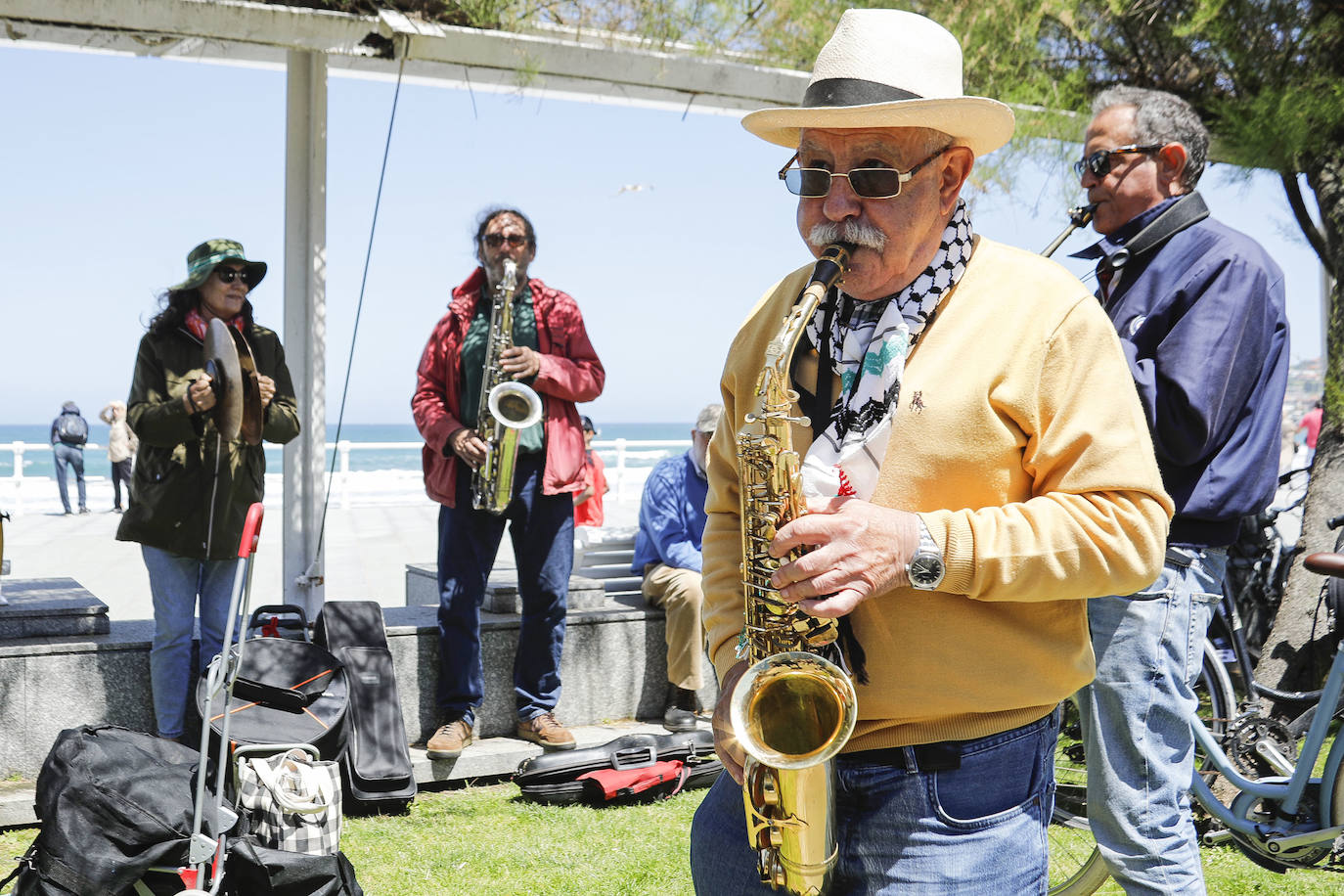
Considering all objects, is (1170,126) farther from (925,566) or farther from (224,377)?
(224,377)

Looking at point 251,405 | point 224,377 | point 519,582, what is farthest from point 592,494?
point 224,377

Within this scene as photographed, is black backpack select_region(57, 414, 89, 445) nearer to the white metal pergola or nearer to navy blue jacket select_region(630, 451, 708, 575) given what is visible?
the white metal pergola

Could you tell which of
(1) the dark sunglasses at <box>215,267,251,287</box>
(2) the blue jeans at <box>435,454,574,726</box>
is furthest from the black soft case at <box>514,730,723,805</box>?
(1) the dark sunglasses at <box>215,267,251,287</box>

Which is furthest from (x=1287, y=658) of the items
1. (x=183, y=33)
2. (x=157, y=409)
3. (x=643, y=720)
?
(x=183, y=33)

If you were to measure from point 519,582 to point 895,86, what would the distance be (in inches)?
145

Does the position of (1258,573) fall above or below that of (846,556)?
below

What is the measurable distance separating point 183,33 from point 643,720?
3591mm

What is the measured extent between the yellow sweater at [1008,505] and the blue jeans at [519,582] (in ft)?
11.1

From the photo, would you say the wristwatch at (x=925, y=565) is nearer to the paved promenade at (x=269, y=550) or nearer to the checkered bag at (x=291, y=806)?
the checkered bag at (x=291, y=806)

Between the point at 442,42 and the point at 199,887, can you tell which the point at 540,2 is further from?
the point at 199,887

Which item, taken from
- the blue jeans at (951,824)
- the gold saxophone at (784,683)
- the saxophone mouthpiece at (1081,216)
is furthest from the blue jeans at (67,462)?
the blue jeans at (951,824)

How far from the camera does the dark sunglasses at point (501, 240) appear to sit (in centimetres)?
514

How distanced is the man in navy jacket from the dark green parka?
329cm

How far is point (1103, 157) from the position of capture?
3.08m
